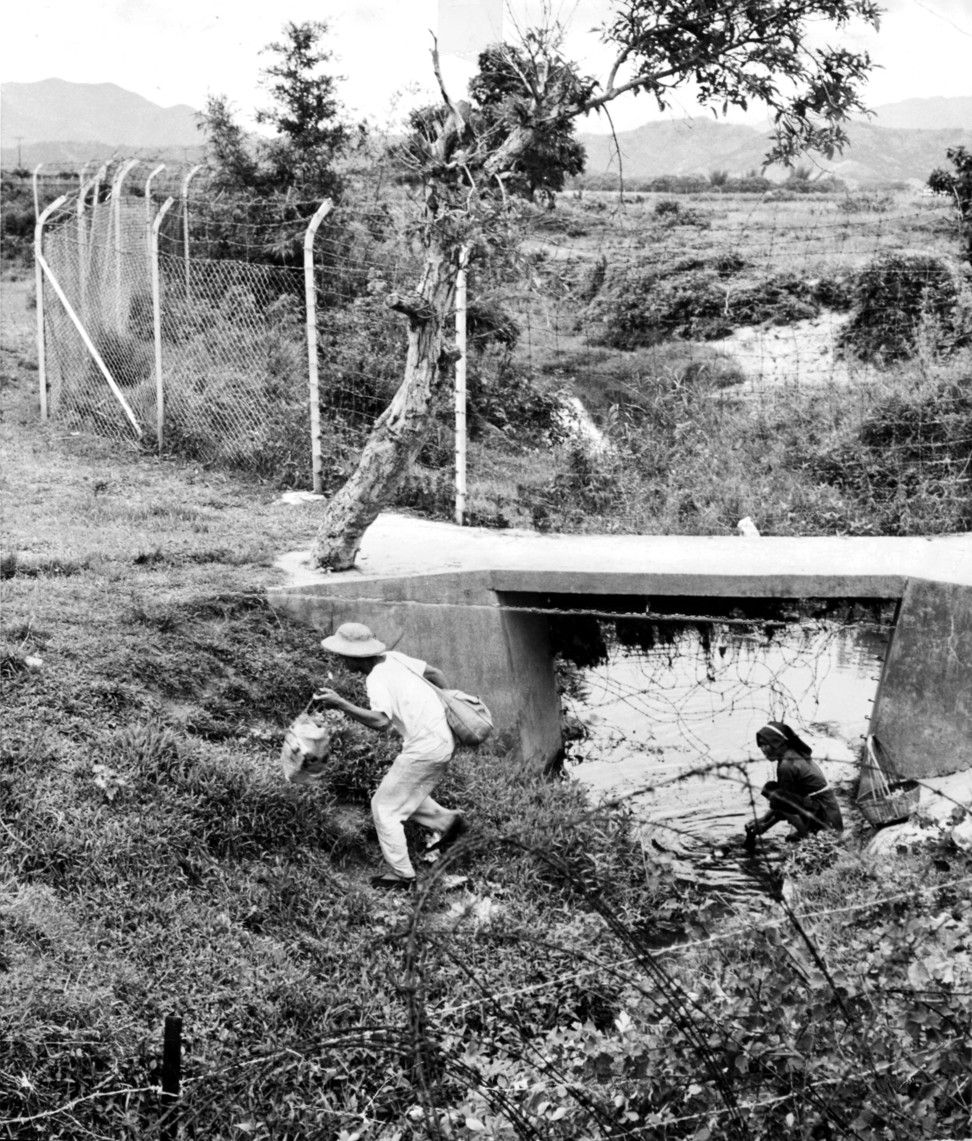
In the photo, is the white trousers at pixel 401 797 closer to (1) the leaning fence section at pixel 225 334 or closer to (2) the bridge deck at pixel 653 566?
(2) the bridge deck at pixel 653 566

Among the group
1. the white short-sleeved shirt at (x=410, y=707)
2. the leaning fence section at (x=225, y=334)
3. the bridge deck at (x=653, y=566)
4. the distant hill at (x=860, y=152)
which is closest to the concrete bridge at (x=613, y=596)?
the bridge deck at (x=653, y=566)

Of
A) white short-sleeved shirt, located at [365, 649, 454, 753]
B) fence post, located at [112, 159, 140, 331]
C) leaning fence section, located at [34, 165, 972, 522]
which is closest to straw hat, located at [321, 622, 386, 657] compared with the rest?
white short-sleeved shirt, located at [365, 649, 454, 753]

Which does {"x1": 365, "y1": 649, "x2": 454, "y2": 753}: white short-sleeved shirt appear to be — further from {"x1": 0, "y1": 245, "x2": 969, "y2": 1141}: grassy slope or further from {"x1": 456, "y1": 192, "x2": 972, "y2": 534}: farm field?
{"x1": 456, "y1": 192, "x2": 972, "y2": 534}: farm field

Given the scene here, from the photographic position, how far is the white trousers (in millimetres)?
7059

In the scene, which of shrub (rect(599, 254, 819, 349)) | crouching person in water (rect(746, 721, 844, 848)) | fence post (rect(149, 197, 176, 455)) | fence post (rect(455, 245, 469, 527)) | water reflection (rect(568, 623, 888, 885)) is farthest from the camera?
shrub (rect(599, 254, 819, 349))

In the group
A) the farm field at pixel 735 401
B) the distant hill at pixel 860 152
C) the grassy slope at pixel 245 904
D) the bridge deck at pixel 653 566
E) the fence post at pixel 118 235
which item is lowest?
the grassy slope at pixel 245 904

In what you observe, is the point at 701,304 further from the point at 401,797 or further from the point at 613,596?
the point at 401,797

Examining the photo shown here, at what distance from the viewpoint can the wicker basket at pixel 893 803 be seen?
29.1 ft

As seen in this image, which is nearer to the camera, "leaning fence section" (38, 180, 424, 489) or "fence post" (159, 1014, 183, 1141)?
"fence post" (159, 1014, 183, 1141)

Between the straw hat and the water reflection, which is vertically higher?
the straw hat

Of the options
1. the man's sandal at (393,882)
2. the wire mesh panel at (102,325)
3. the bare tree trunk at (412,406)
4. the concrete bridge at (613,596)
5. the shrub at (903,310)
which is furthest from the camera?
the shrub at (903,310)

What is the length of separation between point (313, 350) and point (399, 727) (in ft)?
17.1

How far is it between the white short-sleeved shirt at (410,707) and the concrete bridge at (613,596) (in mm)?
1988

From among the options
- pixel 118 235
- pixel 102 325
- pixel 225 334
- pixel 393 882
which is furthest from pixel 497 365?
pixel 393 882
